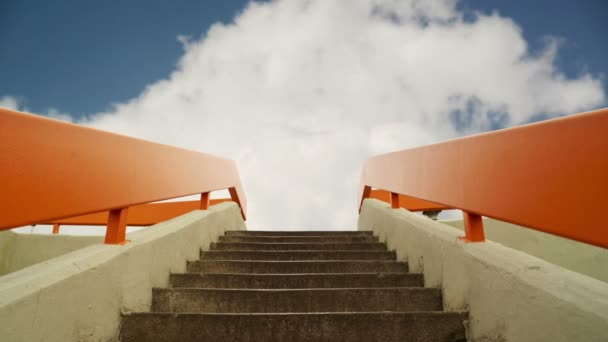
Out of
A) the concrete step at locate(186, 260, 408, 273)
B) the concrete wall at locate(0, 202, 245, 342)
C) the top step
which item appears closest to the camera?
the concrete wall at locate(0, 202, 245, 342)

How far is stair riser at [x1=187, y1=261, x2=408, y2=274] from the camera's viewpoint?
2953mm

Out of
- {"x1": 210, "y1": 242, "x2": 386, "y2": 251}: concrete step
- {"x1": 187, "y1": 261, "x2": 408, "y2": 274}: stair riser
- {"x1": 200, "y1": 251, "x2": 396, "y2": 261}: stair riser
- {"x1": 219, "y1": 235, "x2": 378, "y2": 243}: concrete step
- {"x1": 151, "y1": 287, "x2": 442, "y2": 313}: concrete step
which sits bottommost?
{"x1": 151, "y1": 287, "x2": 442, "y2": 313}: concrete step

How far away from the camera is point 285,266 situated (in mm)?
2967

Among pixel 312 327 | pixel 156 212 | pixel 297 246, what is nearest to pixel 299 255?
pixel 297 246

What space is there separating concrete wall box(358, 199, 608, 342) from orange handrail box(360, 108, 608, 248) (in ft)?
0.71

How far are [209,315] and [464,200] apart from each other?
1.37 meters

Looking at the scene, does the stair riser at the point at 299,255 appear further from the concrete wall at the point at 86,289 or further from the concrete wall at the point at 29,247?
the concrete wall at the point at 29,247

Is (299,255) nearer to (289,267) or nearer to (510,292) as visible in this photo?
(289,267)

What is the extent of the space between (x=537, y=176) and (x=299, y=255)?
251cm

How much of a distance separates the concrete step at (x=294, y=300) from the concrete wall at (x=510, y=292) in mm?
195

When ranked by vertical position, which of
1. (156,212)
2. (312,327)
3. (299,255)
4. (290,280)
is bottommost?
(312,327)

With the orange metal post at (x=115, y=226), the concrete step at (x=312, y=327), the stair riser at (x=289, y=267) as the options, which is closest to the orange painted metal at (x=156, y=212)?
the stair riser at (x=289, y=267)

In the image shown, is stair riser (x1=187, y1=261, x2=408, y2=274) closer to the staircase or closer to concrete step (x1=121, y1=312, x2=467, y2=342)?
the staircase

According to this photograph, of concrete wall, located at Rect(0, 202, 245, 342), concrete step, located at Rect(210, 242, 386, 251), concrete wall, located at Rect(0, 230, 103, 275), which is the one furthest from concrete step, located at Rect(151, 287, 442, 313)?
concrete wall, located at Rect(0, 230, 103, 275)
